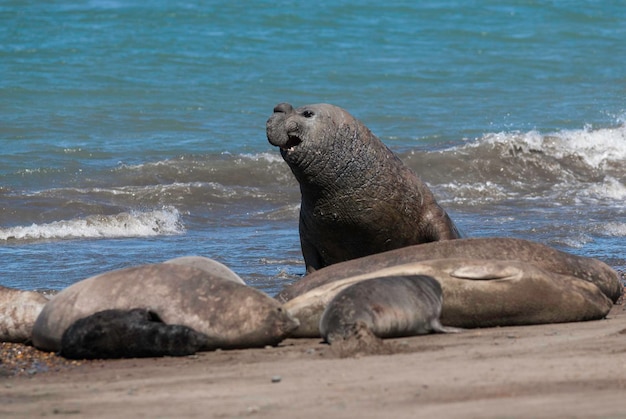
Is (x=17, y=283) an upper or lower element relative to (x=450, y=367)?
lower

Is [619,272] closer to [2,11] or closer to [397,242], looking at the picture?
[397,242]

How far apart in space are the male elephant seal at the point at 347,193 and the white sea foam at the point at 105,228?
4079mm

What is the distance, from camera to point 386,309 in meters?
6.25

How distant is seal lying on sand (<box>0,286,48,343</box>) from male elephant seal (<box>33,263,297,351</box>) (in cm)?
27

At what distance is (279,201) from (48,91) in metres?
9.57

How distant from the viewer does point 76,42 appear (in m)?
27.8

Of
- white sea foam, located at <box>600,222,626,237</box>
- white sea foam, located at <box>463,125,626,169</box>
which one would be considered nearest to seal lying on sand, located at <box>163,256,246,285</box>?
white sea foam, located at <box>600,222,626,237</box>

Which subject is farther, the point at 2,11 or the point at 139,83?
the point at 2,11

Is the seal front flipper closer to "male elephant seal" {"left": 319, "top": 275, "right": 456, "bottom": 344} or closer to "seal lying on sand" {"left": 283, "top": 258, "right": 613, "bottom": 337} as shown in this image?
"seal lying on sand" {"left": 283, "top": 258, "right": 613, "bottom": 337}

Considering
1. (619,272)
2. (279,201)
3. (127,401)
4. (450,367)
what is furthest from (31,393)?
(279,201)

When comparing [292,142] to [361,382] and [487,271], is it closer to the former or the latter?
[487,271]

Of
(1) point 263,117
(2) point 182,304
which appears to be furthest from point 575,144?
(2) point 182,304

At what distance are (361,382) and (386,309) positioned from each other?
122 cm

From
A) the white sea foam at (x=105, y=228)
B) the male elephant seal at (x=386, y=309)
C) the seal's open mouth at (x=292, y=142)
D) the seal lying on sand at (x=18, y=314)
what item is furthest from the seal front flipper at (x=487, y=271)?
the white sea foam at (x=105, y=228)
